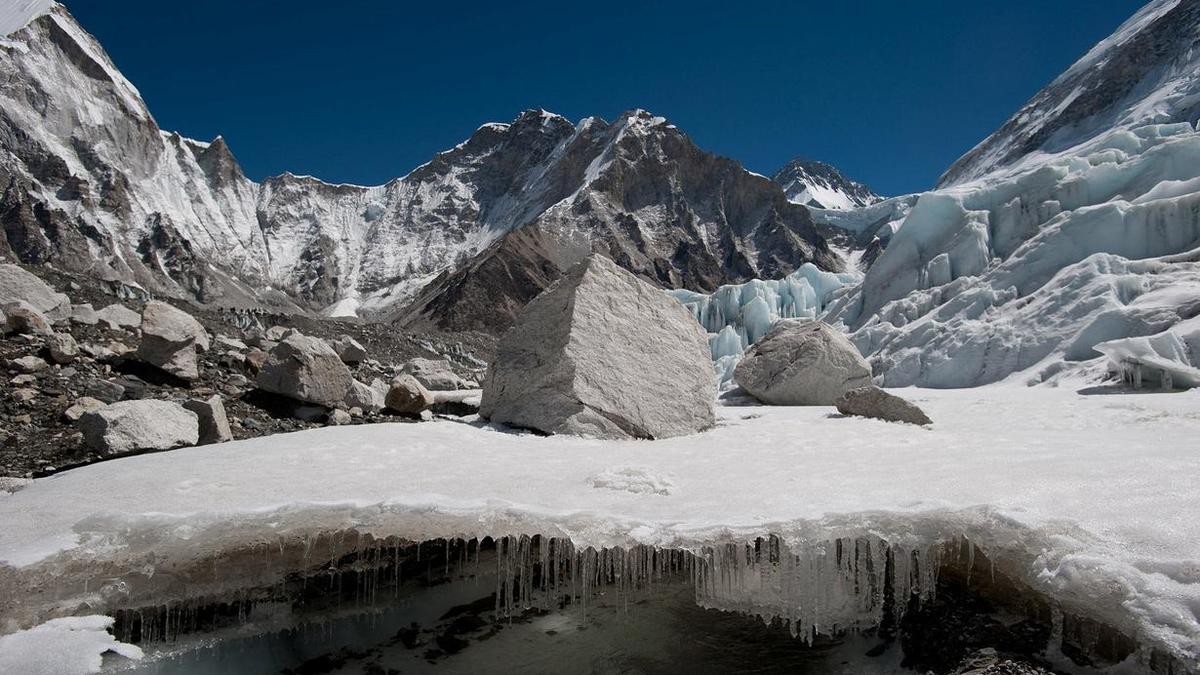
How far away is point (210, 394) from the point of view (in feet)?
33.7

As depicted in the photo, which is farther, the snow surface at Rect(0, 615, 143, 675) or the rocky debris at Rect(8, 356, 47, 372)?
the rocky debris at Rect(8, 356, 47, 372)

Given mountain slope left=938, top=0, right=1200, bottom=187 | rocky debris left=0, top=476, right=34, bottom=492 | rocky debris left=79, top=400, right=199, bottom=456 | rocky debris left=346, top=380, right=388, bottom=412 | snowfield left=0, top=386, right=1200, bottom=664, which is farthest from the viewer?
mountain slope left=938, top=0, right=1200, bottom=187

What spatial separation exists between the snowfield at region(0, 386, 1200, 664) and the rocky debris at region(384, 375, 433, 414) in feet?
13.0

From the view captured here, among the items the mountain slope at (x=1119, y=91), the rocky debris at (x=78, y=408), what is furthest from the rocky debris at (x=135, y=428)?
the mountain slope at (x=1119, y=91)

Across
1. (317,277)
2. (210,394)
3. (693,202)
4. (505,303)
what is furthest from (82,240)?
(210,394)

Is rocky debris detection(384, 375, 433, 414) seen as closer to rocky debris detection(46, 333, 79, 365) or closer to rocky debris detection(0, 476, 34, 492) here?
rocky debris detection(46, 333, 79, 365)

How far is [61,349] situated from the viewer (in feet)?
32.1

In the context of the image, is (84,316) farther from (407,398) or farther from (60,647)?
(60,647)

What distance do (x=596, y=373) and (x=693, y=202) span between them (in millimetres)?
115053

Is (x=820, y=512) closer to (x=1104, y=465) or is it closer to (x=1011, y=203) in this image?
(x=1104, y=465)

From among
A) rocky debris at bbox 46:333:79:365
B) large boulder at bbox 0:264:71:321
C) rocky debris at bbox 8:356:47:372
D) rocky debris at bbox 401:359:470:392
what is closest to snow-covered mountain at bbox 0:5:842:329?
rocky debris at bbox 401:359:470:392

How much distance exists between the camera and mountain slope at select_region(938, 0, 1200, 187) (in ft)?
139

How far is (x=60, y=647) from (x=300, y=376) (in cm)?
693

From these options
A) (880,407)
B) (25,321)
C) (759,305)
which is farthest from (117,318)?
(759,305)
